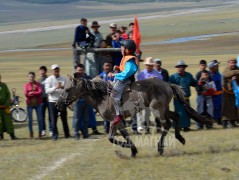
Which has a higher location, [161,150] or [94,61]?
[94,61]

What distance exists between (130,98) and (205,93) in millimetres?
5074

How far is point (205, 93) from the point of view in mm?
16625

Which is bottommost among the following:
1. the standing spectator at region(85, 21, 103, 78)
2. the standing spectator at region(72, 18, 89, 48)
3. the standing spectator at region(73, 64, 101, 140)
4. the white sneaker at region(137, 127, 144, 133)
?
the white sneaker at region(137, 127, 144, 133)

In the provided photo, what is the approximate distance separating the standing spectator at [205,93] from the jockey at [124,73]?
4833 mm

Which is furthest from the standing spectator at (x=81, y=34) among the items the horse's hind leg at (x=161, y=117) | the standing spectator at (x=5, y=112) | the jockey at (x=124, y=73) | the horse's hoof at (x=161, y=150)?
the horse's hoof at (x=161, y=150)

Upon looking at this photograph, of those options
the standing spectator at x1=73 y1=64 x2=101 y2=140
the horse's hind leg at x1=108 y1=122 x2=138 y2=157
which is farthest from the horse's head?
the standing spectator at x1=73 y1=64 x2=101 y2=140

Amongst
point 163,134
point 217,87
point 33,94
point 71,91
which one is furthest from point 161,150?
point 217,87

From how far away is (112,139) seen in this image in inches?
465

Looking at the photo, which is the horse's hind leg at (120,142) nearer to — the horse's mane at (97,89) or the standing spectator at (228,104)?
the horse's mane at (97,89)

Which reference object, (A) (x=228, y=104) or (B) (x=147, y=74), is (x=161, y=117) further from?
(A) (x=228, y=104)

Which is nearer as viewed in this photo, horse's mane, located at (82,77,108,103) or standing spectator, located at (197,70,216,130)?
horse's mane, located at (82,77,108,103)

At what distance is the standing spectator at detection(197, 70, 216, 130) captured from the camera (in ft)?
54.0

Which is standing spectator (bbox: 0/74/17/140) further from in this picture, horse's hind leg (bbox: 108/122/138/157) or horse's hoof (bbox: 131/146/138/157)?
Answer: horse's hoof (bbox: 131/146/138/157)

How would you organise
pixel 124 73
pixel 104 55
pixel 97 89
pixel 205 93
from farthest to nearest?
pixel 104 55, pixel 205 93, pixel 97 89, pixel 124 73
